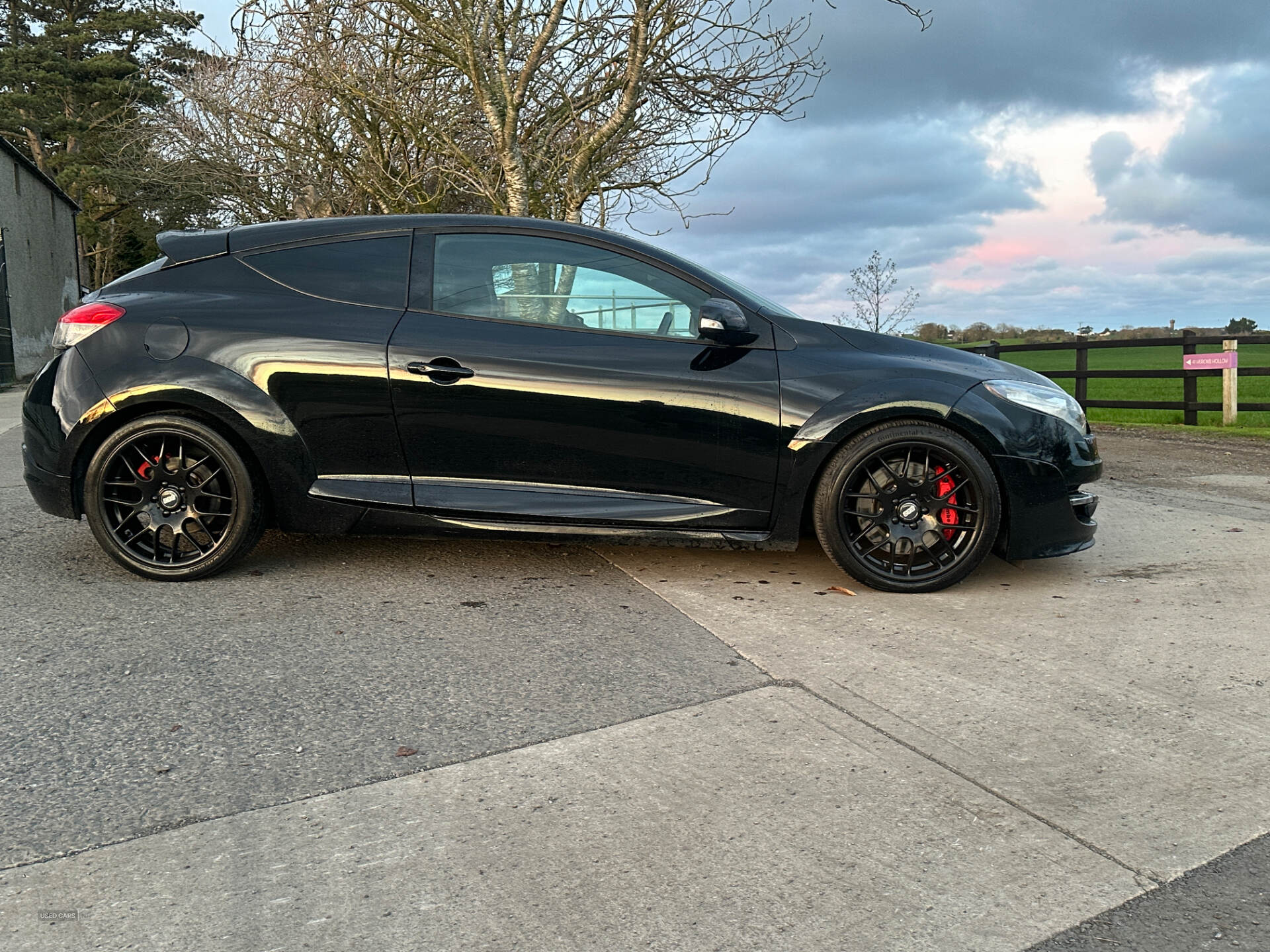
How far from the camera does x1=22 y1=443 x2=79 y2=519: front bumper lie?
178 inches

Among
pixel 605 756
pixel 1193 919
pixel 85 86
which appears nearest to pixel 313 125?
pixel 605 756

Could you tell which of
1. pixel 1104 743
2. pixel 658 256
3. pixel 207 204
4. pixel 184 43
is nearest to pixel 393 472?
pixel 658 256

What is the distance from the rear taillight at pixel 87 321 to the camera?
4.55 meters

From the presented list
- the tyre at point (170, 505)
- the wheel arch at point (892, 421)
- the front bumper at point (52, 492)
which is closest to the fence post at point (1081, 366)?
the wheel arch at point (892, 421)

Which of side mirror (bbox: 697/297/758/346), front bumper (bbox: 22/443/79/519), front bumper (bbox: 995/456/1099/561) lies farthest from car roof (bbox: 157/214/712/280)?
front bumper (bbox: 995/456/1099/561)

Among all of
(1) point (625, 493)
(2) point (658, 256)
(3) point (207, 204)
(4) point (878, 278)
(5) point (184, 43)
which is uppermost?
(5) point (184, 43)

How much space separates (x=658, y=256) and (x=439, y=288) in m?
0.98

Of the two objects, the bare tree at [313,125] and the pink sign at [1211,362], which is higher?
the bare tree at [313,125]

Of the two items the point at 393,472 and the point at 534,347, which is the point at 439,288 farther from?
the point at 393,472

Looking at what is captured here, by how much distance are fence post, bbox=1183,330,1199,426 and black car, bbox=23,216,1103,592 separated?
1192cm

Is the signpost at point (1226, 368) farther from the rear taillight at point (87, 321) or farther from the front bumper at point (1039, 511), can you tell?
the rear taillight at point (87, 321)

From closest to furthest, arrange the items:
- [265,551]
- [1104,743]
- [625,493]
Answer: [1104,743] → [625,493] → [265,551]

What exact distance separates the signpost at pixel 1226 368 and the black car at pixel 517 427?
11601 millimetres

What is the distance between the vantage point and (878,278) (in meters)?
27.8
